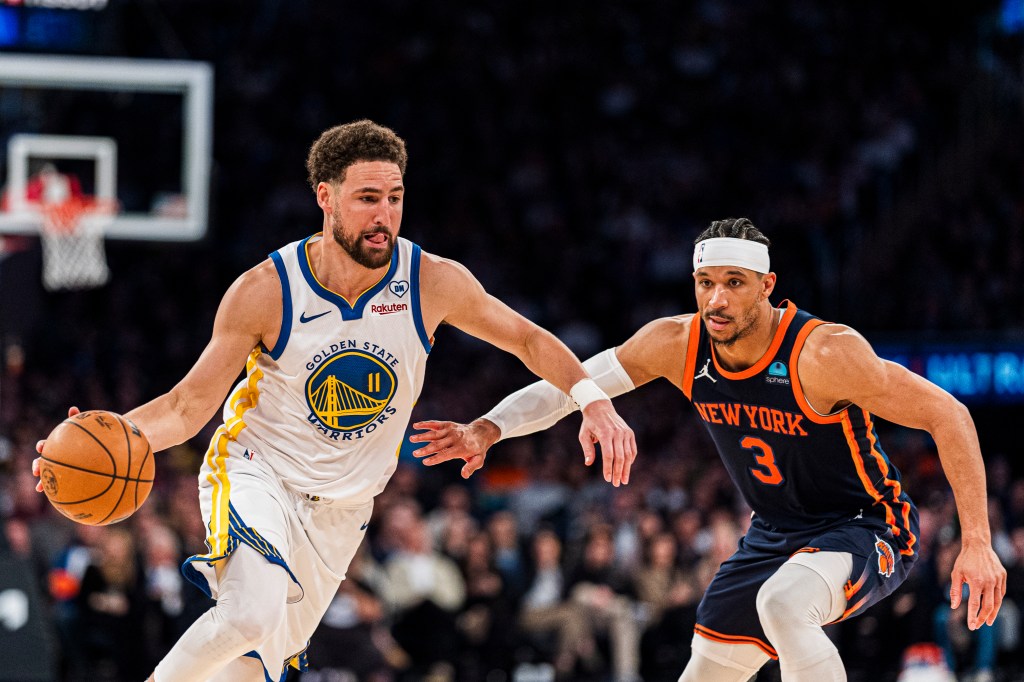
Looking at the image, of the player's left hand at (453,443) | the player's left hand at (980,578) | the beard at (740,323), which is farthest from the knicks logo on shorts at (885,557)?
the player's left hand at (453,443)

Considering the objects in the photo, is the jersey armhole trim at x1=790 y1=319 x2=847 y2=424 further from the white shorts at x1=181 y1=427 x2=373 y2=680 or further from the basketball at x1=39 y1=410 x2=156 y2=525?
the basketball at x1=39 y1=410 x2=156 y2=525

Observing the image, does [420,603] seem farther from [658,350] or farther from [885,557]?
[885,557]

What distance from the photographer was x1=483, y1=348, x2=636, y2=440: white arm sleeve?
19.1 ft

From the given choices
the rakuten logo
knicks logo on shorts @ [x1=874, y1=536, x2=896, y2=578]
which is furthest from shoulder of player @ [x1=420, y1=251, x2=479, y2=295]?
knicks logo on shorts @ [x1=874, y1=536, x2=896, y2=578]

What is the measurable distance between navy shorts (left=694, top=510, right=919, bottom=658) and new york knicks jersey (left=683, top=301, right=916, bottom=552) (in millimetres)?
59

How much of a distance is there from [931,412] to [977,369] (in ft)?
28.9

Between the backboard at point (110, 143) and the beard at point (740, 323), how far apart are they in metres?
6.08

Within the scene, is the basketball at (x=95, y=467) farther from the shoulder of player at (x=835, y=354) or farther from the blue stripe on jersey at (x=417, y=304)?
the shoulder of player at (x=835, y=354)

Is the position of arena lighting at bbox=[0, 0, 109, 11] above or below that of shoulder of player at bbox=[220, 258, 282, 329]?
above

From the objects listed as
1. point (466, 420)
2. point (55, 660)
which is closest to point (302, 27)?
point (466, 420)

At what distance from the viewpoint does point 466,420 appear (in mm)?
15117

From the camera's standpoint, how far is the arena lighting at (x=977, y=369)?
13461mm

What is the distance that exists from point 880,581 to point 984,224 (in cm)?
1102

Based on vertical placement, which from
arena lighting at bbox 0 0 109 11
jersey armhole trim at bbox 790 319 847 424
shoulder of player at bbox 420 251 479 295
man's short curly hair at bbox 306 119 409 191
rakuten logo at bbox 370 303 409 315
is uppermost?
arena lighting at bbox 0 0 109 11
